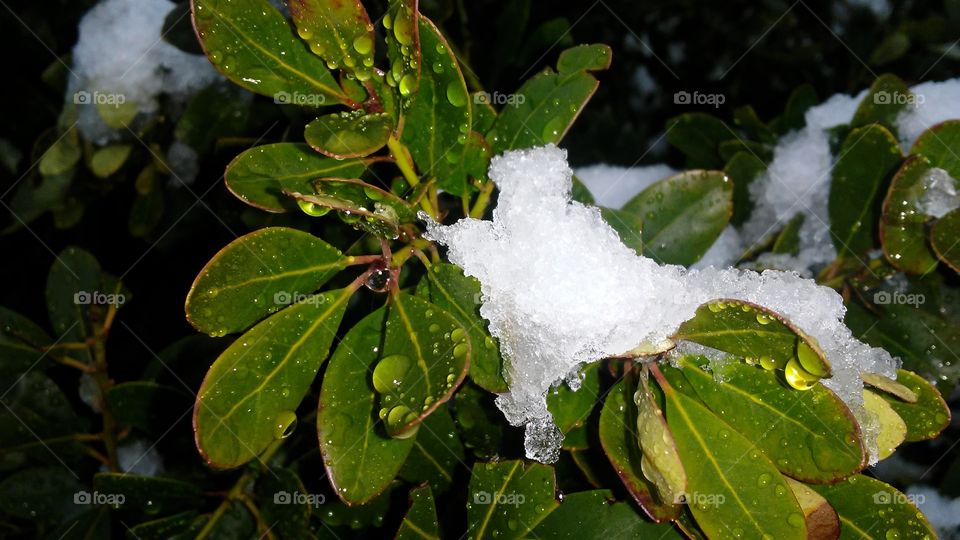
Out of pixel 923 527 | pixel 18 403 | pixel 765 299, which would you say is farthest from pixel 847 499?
pixel 18 403

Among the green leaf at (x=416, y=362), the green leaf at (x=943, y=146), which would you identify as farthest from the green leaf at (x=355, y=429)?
the green leaf at (x=943, y=146)

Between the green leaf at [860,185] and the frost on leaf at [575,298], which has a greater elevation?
the green leaf at [860,185]

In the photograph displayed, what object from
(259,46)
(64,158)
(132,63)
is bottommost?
(64,158)

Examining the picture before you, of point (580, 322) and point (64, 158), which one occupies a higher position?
point (580, 322)

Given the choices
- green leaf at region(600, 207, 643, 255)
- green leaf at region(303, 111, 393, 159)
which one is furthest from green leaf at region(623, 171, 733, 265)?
green leaf at region(303, 111, 393, 159)

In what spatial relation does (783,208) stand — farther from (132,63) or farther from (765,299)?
(132,63)

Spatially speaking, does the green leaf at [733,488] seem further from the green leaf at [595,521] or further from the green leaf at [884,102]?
the green leaf at [884,102]

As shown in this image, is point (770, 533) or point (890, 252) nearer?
point (770, 533)
